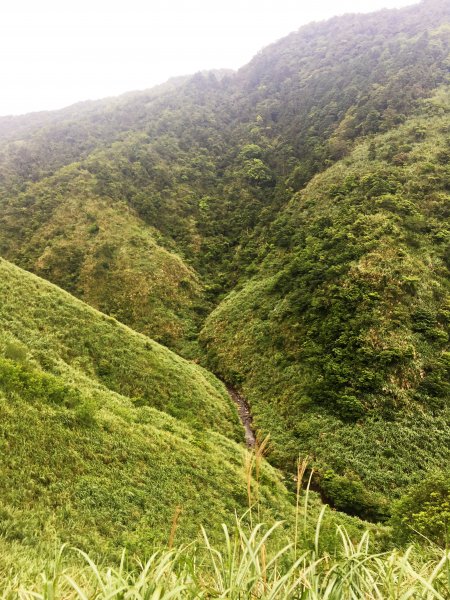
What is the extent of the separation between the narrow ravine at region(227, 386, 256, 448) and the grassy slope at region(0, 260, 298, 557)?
0.86 metres

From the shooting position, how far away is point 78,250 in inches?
1688

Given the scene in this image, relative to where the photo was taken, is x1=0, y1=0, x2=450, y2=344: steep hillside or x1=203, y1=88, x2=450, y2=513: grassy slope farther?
x1=0, y1=0, x2=450, y2=344: steep hillside

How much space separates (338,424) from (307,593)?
66.8 feet

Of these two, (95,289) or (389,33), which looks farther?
(389,33)

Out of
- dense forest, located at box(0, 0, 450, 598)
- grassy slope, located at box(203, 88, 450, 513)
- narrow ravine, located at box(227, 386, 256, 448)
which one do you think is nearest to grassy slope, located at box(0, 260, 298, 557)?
dense forest, located at box(0, 0, 450, 598)

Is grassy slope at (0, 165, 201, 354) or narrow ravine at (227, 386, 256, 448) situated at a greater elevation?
grassy slope at (0, 165, 201, 354)

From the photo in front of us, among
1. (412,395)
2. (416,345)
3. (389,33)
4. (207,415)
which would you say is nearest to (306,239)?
(416,345)

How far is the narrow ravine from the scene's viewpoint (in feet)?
73.9

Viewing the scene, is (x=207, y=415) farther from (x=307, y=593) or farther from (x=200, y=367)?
(x=307, y=593)

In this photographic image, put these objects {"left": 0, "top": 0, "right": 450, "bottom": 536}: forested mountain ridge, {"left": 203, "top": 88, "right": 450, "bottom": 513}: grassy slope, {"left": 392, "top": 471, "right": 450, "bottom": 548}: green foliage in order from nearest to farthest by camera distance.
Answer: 1. {"left": 392, "top": 471, "right": 450, "bottom": 548}: green foliage
2. {"left": 203, "top": 88, "right": 450, "bottom": 513}: grassy slope
3. {"left": 0, "top": 0, "right": 450, "bottom": 536}: forested mountain ridge

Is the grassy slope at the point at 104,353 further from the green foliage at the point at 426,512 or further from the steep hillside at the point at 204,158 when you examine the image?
the green foliage at the point at 426,512

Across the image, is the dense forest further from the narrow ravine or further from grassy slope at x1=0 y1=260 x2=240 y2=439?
the narrow ravine

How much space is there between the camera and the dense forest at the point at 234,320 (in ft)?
37.8

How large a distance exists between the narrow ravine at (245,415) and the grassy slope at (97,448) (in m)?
0.86
